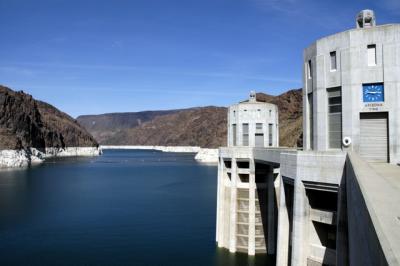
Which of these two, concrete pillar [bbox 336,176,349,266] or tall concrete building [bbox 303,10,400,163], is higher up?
tall concrete building [bbox 303,10,400,163]

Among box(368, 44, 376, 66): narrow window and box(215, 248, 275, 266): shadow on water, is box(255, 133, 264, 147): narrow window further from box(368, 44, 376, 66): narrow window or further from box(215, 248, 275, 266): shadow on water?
box(368, 44, 376, 66): narrow window

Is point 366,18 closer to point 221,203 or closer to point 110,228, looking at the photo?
point 221,203

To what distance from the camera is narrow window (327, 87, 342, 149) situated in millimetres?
17672

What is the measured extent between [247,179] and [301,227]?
22.4 metres

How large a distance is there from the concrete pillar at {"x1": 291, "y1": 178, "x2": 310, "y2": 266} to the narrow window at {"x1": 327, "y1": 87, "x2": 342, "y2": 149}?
2469 millimetres

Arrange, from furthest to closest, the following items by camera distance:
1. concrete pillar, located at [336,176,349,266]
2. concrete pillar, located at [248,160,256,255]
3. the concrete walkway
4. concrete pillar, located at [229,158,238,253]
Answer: concrete pillar, located at [229,158,238,253] → concrete pillar, located at [248,160,256,255] → concrete pillar, located at [336,176,349,266] → the concrete walkway

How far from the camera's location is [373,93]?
55.4ft

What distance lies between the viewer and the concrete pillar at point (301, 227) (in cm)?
1745

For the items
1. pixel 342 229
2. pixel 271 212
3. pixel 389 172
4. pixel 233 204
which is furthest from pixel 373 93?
pixel 233 204

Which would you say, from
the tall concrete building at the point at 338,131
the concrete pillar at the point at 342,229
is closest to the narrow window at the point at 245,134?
the tall concrete building at the point at 338,131

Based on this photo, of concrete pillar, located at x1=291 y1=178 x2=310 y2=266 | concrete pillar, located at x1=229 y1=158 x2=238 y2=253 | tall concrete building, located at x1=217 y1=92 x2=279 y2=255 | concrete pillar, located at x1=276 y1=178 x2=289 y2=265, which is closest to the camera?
concrete pillar, located at x1=291 y1=178 x2=310 y2=266

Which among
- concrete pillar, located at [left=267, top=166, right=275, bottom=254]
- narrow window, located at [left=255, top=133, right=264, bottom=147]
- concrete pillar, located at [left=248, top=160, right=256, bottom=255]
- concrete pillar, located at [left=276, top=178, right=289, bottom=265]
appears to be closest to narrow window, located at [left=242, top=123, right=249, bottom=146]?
narrow window, located at [left=255, top=133, right=264, bottom=147]

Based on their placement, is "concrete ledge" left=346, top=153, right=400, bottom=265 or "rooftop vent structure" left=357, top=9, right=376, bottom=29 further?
"rooftop vent structure" left=357, top=9, right=376, bottom=29

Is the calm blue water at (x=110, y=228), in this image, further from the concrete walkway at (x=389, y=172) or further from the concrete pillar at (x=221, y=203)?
the concrete walkway at (x=389, y=172)
